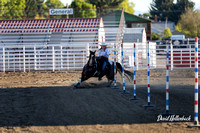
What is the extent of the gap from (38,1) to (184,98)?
67.9 m

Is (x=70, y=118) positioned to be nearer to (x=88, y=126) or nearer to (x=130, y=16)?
(x=88, y=126)

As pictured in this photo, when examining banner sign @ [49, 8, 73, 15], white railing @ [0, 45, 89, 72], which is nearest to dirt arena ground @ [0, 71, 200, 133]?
white railing @ [0, 45, 89, 72]

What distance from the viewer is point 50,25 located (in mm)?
32500

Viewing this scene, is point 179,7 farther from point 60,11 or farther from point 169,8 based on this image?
point 60,11

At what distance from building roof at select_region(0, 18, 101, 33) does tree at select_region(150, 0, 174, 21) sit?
7230 centimetres

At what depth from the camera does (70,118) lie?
23.4ft

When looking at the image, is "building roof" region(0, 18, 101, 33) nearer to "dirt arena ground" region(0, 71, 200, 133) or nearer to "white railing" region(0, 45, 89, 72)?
"white railing" region(0, 45, 89, 72)

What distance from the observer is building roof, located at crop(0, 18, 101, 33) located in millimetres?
30989

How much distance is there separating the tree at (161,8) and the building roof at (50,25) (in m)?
72.3

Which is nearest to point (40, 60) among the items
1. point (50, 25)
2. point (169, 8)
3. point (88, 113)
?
point (50, 25)

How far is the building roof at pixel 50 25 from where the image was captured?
3099cm

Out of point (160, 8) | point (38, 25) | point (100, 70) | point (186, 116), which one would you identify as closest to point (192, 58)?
point (100, 70)

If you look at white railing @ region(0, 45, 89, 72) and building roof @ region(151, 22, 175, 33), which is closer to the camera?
white railing @ region(0, 45, 89, 72)

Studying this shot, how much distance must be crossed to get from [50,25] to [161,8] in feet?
247
